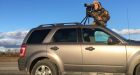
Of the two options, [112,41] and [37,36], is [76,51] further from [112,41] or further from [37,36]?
[37,36]

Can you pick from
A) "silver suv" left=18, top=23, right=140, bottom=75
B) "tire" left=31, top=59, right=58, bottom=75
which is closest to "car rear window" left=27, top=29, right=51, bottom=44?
"silver suv" left=18, top=23, right=140, bottom=75

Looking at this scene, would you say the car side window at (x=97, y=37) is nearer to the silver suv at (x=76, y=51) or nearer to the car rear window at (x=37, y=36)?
the silver suv at (x=76, y=51)

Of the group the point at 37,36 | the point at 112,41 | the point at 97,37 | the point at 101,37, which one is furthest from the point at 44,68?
the point at 112,41

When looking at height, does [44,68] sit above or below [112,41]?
below

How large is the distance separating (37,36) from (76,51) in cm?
147

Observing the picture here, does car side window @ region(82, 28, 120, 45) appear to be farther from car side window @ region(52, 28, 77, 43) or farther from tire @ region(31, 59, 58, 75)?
tire @ region(31, 59, 58, 75)

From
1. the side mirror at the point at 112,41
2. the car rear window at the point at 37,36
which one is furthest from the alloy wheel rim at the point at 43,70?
the side mirror at the point at 112,41

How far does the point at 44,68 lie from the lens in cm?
1305

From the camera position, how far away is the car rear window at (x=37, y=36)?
13398 millimetres

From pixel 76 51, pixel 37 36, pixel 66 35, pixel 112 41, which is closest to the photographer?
pixel 112 41

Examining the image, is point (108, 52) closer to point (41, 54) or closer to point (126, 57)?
point (126, 57)

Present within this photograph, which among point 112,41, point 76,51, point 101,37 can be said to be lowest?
point 76,51

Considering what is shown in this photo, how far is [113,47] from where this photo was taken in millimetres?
12344

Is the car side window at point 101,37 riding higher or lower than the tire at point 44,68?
higher
